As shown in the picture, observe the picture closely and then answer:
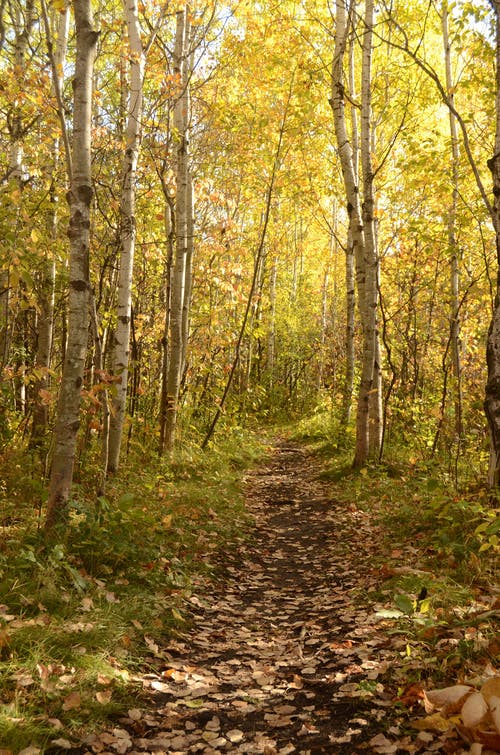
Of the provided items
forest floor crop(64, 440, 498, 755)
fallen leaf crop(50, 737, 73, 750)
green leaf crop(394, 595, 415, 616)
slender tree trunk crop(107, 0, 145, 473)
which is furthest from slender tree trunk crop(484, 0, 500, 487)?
fallen leaf crop(50, 737, 73, 750)

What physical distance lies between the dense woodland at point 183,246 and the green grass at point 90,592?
0.05m

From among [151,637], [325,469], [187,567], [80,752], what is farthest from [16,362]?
[80,752]

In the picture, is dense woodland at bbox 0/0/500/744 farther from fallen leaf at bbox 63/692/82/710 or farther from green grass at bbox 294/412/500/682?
fallen leaf at bbox 63/692/82/710

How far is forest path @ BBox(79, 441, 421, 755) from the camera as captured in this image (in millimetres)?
3010

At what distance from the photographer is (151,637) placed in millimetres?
4152

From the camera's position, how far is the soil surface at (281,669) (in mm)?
2984

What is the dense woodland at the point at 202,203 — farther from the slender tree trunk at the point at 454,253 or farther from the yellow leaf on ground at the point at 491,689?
the yellow leaf on ground at the point at 491,689

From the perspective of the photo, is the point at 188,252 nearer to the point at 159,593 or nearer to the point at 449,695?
the point at 159,593

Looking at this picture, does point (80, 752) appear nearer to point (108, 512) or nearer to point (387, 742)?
point (387, 742)

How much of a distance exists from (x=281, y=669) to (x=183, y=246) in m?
7.31

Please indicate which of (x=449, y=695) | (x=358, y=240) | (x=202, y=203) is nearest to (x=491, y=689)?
(x=449, y=695)

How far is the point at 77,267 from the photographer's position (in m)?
4.80

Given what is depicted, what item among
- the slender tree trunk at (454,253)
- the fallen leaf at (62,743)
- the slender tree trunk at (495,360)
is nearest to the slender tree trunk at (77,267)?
the fallen leaf at (62,743)

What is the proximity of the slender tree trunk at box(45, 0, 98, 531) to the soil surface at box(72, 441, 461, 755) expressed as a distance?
1.60 m
